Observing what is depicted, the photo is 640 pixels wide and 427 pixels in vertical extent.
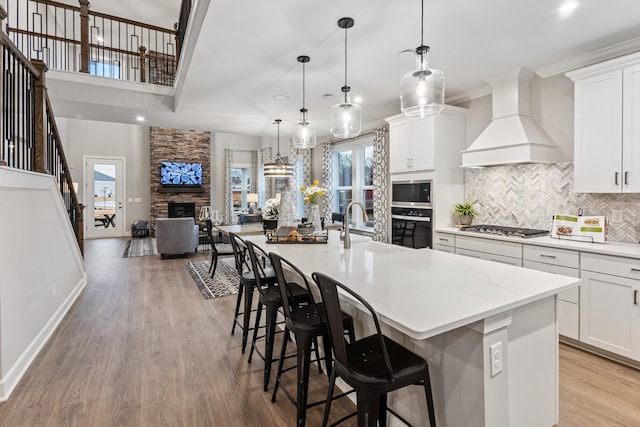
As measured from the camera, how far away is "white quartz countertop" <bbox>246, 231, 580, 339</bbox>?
1256mm

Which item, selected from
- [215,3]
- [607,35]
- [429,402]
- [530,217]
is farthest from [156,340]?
[607,35]

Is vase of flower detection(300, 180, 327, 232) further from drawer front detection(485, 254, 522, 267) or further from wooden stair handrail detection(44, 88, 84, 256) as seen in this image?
wooden stair handrail detection(44, 88, 84, 256)

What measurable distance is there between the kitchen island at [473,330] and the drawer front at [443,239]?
194 cm

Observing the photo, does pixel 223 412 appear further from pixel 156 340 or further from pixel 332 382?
pixel 156 340

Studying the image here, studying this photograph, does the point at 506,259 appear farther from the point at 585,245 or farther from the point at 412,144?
the point at 412,144

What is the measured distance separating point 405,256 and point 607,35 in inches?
102

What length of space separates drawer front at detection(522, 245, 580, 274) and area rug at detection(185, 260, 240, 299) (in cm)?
348

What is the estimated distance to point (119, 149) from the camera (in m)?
10.2

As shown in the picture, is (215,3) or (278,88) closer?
(215,3)

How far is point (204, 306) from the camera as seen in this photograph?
13.3 ft

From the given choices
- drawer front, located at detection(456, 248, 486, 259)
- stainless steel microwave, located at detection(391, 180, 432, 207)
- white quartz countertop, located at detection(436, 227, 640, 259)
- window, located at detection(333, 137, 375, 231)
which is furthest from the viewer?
window, located at detection(333, 137, 375, 231)

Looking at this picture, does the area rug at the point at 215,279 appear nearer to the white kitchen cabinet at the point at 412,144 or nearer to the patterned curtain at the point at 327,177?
the patterned curtain at the point at 327,177

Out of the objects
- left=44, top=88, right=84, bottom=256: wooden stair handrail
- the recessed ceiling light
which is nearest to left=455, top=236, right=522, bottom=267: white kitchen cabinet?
the recessed ceiling light

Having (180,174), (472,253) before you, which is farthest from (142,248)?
(472,253)
